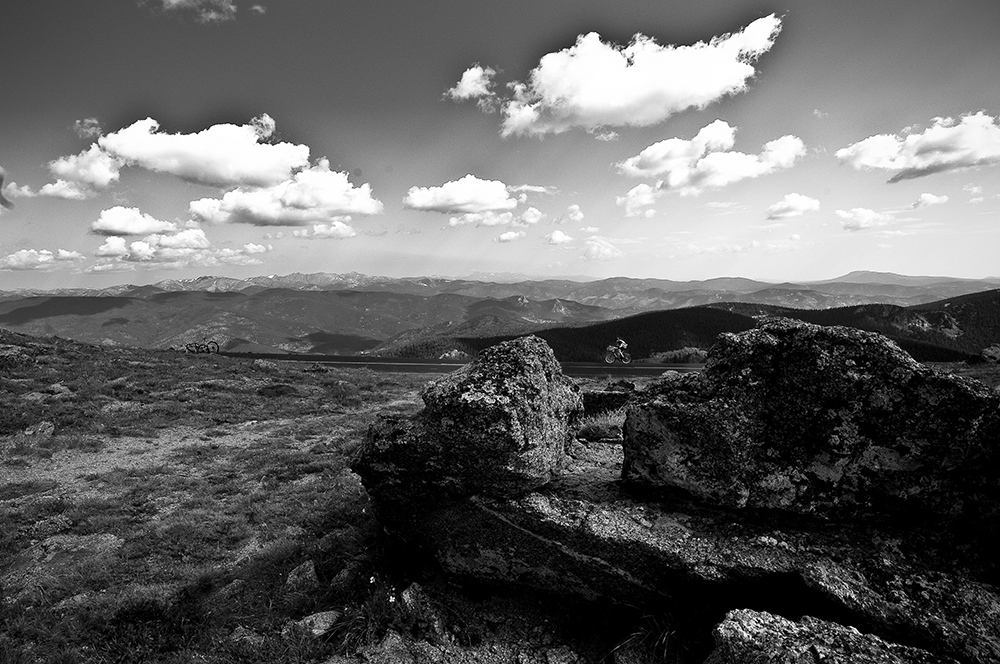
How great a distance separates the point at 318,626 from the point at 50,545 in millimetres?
10477

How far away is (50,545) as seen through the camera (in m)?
13.0

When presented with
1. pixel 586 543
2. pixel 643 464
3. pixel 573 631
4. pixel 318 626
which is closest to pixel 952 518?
pixel 643 464

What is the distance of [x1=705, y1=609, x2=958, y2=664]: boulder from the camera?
4996mm

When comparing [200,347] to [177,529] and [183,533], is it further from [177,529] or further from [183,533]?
[183,533]

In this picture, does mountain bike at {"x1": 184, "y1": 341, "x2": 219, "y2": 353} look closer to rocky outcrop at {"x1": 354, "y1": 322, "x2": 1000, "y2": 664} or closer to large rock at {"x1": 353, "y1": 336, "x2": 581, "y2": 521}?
large rock at {"x1": 353, "y1": 336, "x2": 581, "y2": 521}

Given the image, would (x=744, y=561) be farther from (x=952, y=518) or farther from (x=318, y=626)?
(x=318, y=626)

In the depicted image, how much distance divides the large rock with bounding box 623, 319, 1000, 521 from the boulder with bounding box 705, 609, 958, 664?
1.82 meters

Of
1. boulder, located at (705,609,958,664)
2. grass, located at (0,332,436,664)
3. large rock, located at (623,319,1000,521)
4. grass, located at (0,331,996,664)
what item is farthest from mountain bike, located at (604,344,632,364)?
boulder, located at (705,609,958,664)

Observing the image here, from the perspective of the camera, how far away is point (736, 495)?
7.15 metres

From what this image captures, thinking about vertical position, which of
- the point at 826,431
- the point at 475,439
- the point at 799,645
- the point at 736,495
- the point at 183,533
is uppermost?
the point at 826,431

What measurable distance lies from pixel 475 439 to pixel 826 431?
537 cm

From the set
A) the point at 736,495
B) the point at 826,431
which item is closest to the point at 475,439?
the point at 736,495

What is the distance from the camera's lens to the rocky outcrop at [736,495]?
6.11 metres

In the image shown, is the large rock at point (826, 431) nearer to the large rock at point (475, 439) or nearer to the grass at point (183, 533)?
the large rock at point (475, 439)
